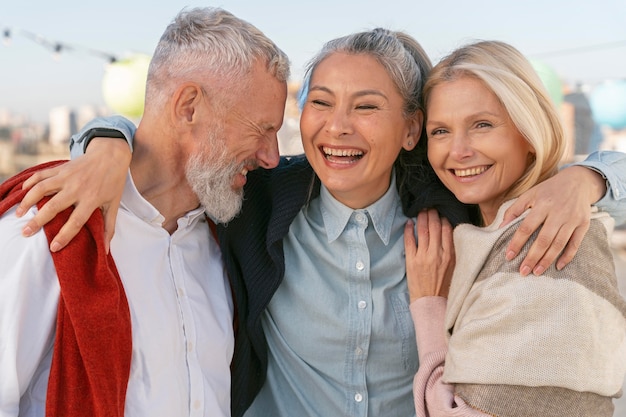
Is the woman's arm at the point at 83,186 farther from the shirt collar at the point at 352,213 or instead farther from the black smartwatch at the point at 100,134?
the shirt collar at the point at 352,213

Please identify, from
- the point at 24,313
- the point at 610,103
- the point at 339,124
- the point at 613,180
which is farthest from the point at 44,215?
the point at 610,103

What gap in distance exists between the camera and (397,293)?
6.29 feet

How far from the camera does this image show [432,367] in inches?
64.1

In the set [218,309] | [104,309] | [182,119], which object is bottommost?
[218,309]

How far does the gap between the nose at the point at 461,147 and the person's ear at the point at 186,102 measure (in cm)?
69

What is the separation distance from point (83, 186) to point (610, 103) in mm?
6171

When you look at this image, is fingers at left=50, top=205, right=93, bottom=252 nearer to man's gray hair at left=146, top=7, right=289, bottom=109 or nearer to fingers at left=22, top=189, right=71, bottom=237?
fingers at left=22, top=189, right=71, bottom=237

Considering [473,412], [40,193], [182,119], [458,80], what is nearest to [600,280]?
[473,412]

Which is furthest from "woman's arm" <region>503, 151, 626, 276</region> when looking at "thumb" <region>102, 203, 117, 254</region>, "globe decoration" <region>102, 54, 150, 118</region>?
"globe decoration" <region>102, 54, 150, 118</region>

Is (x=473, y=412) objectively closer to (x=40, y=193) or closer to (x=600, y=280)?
(x=600, y=280)

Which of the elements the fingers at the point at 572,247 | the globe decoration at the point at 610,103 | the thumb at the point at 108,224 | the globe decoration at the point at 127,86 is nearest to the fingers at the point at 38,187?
the thumb at the point at 108,224

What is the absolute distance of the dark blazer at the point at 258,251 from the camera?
185cm

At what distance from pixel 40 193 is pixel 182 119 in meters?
0.47

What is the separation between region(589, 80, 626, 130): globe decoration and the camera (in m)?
6.41
